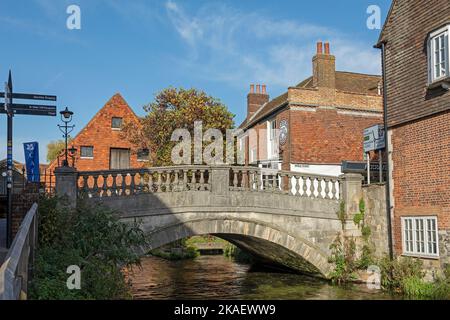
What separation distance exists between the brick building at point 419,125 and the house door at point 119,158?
2028cm

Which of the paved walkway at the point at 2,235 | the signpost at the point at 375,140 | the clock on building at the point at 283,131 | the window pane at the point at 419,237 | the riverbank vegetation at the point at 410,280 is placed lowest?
the riverbank vegetation at the point at 410,280

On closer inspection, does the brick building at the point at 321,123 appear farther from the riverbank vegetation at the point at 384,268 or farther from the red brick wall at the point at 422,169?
the red brick wall at the point at 422,169

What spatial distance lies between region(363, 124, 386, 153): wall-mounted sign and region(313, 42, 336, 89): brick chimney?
276 inches

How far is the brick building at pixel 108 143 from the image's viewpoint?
30.5 metres

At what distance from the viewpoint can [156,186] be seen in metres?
14.2

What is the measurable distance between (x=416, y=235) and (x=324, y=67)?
12107mm

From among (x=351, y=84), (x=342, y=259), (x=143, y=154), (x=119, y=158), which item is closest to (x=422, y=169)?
(x=342, y=259)

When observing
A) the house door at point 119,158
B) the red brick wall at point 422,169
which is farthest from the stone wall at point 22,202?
the house door at point 119,158

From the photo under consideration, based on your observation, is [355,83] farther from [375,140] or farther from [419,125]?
[419,125]

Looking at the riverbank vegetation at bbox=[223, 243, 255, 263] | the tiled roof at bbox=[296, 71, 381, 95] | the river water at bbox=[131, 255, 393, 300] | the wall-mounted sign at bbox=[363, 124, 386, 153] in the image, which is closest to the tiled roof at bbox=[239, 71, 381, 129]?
the tiled roof at bbox=[296, 71, 381, 95]

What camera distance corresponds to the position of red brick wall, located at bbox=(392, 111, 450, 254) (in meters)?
12.9

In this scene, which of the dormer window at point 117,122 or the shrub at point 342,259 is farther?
the dormer window at point 117,122

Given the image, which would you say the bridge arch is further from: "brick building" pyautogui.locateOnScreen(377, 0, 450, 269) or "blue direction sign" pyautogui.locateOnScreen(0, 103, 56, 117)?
"blue direction sign" pyautogui.locateOnScreen(0, 103, 56, 117)
